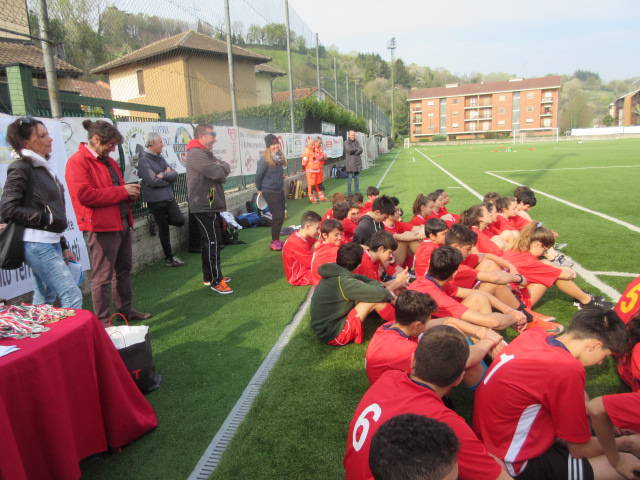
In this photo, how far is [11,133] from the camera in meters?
3.05

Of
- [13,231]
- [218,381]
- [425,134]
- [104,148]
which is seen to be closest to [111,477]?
[218,381]

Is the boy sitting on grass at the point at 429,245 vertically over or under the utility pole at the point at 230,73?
under

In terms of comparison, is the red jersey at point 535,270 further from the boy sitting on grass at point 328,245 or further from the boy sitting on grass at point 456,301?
the boy sitting on grass at point 328,245

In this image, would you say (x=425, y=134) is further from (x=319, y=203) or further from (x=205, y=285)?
(x=205, y=285)

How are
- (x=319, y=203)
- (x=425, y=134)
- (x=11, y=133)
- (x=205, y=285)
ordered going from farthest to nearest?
(x=425, y=134) → (x=319, y=203) → (x=205, y=285) → (x=11, y=133)

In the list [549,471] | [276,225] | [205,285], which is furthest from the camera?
[276,225]

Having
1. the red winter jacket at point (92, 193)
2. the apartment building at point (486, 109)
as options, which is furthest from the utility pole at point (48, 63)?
the apartment building at point (486, 109)

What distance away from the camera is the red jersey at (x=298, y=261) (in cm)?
575

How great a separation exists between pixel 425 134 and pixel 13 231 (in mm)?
93361

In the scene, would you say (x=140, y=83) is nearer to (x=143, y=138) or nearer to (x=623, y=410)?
(x=143, y=138)

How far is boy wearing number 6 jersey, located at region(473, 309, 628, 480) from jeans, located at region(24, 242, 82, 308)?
2979mm

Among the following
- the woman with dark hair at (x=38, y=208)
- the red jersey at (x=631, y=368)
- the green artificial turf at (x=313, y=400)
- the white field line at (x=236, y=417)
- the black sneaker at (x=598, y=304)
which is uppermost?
the woman with dark hair at (x=38, y=208)

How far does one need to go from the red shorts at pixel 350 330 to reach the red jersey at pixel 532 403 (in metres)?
1.57

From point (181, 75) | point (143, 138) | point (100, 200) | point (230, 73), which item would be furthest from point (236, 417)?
point (230, 73)
